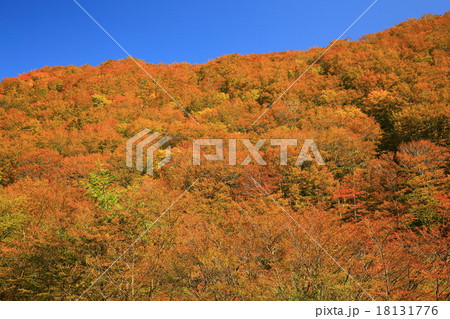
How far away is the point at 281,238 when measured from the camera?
11.6 metres

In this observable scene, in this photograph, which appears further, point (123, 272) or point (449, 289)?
point (123, 272)

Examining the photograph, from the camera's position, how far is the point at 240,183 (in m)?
26.9

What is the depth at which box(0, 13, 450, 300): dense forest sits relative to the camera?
9.95m

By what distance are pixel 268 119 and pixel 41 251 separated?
31.5 meters

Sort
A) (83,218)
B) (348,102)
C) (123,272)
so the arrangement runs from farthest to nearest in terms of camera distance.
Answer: (348,102), (83,218), (123,272)

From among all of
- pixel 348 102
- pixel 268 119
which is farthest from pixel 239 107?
pixel 348 102

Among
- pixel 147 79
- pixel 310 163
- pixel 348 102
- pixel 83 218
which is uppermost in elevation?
pixel 147 79

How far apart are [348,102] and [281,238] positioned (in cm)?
3590

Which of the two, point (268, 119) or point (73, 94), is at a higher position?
point (73, 94)

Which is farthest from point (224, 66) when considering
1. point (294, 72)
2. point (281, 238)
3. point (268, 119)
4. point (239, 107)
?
point (281, 238)

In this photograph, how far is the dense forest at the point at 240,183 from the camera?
32.7 feet
